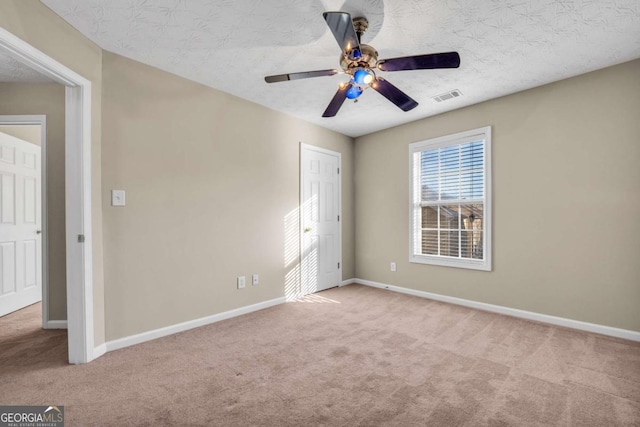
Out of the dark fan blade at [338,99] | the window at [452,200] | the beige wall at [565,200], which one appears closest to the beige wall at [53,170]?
the dark fan blade at [338,99]

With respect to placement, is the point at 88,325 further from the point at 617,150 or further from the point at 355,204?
the point at 617,150

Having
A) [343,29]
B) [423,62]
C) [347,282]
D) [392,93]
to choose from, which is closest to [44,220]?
[343,29]

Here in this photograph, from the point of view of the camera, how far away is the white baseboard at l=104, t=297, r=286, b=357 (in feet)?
8.08

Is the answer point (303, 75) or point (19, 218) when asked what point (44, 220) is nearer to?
point (19, 218)

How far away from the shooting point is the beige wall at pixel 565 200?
261 cm

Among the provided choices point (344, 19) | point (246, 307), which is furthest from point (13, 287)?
point (344, 19)

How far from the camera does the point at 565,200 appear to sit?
9.55 feet

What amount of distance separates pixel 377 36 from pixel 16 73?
3361mm

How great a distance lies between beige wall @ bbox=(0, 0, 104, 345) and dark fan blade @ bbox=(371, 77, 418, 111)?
2240 millimetres

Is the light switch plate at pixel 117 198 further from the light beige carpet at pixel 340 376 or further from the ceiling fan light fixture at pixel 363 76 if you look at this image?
the ceiling fan light fixture at pixel 363 76

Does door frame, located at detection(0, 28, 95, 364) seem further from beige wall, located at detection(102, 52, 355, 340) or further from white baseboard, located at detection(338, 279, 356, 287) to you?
white baseboard, located at detection(338, 279, 356, 287)

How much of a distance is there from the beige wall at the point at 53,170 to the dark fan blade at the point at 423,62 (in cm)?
329

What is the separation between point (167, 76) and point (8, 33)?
1198 mm

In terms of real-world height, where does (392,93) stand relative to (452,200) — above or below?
above
